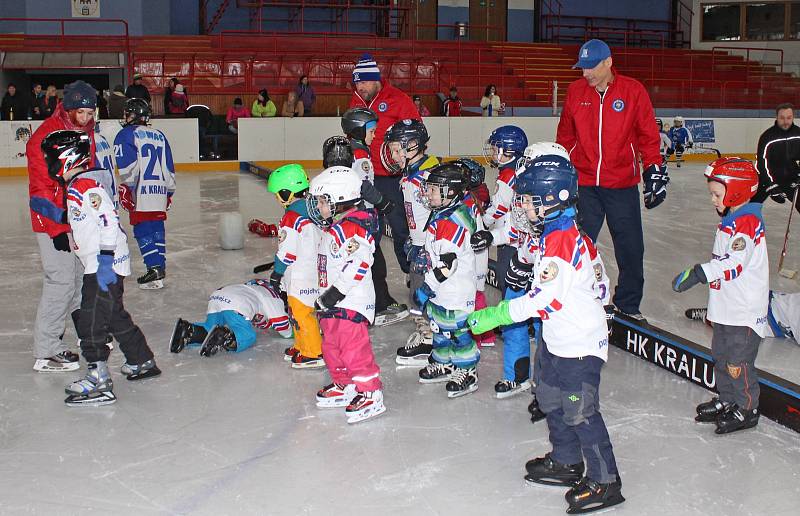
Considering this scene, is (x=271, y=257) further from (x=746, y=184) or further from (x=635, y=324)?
(x=746, y=184)

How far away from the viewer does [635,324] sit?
5.57 meters

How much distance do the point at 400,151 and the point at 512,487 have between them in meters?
2.35

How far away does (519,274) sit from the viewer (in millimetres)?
4512

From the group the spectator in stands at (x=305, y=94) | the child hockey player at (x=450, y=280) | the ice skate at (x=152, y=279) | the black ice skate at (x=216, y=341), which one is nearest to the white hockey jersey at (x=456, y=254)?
the child hockey player at (x=450, y=280)

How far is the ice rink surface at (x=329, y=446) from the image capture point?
3717 mm

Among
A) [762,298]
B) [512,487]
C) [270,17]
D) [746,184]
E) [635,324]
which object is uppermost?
[270,17]

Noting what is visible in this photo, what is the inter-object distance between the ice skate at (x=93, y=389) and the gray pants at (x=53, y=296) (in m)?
0.58

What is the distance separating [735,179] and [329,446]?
7.44 ft

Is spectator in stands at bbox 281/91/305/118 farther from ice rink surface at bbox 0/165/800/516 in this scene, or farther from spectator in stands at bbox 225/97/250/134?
ice rink surface at bbox 0/165/800/516

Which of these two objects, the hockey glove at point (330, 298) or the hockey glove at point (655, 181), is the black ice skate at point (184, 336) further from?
the hockey glove at point (655, 181)

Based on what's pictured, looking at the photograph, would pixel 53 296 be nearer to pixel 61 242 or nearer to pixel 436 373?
pixel 61 242

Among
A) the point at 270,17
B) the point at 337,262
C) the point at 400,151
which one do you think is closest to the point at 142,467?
the point at 337,262

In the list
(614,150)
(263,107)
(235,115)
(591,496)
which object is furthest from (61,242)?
(263,107)

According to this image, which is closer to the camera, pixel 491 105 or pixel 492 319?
pixel 492 319
